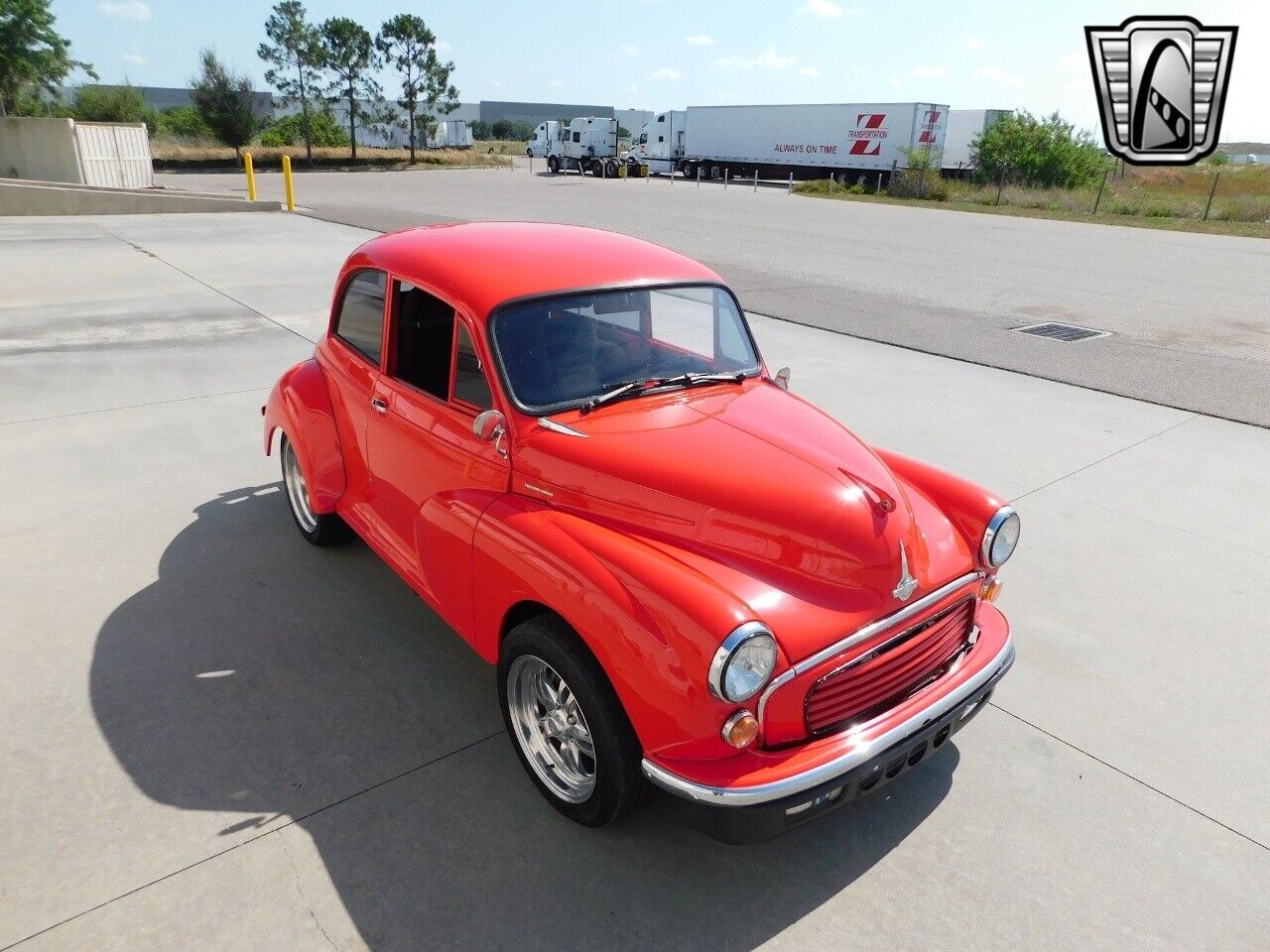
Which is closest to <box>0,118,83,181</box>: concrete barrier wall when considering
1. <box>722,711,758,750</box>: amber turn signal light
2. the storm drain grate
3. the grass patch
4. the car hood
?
the grass patch

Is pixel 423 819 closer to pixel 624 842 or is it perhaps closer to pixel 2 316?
pixel 624 842

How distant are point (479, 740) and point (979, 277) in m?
13.6

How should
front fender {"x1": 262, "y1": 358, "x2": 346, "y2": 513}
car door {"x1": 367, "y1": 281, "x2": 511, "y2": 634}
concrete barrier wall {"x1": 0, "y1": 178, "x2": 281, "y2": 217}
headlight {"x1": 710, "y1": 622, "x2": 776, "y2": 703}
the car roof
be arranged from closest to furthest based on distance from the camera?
headlight {"x1": 710, "y1": 622, "x2": 776, "y2": 703} → car door {"x1": 367, "y1": 281, "x2": 511, "y2": 634} → the car roof → front fender {"x1": 262, "y1": 358, "x2": 346, "y2": 513} → concrete barrier wall {"x1": 0, "y1": 178, "x2": 281, "y2": 217}

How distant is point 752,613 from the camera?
241 centimetres

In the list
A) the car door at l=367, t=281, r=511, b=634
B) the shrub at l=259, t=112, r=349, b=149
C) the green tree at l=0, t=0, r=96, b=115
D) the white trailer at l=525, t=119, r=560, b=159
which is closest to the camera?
the car door at l=367, t=281, r=511, b=634

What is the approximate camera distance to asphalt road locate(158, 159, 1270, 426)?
29.7 feet

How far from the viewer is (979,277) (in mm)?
14383

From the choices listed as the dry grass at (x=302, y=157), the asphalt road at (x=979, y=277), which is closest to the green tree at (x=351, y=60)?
the dry grass at (x=302, y=157)

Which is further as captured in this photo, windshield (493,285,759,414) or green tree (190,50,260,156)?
green tree (190,50,260,156)

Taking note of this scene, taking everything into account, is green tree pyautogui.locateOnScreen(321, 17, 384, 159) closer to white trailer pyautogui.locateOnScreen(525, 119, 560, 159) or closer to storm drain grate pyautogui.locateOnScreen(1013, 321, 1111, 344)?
white trailer pyautogui.locateOnScreen(525, 119, 560, 159)

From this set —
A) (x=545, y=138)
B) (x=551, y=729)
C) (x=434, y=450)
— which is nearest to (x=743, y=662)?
(x=551, y=729)

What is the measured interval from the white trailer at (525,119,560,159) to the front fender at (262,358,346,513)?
45.6m

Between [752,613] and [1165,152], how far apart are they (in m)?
17.8

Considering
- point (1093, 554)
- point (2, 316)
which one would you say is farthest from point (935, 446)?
point (2, 316)
